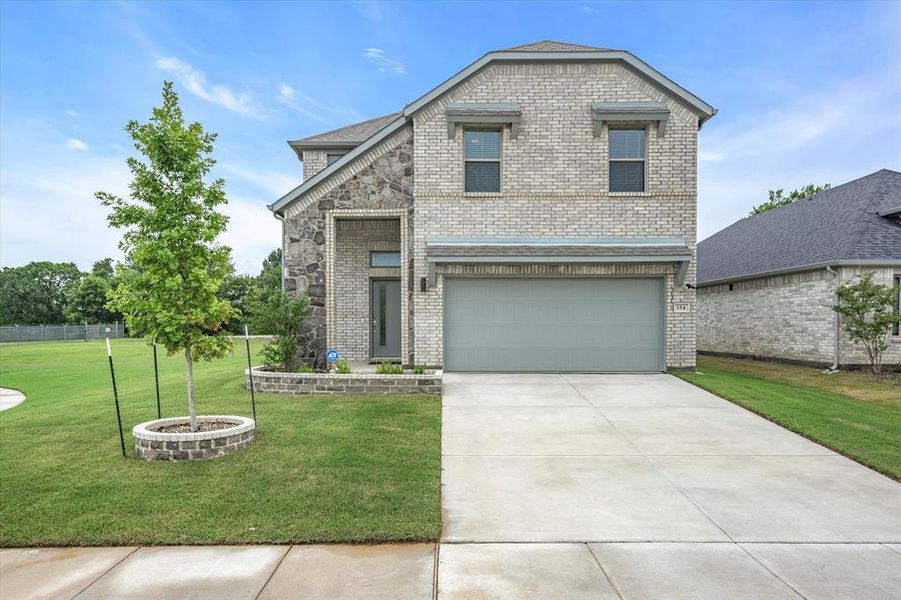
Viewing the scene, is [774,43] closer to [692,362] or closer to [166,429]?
[692,362]

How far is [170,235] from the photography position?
22.4 ft

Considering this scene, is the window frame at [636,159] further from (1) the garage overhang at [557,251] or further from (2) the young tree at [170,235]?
(2) the young tree at [170,235]

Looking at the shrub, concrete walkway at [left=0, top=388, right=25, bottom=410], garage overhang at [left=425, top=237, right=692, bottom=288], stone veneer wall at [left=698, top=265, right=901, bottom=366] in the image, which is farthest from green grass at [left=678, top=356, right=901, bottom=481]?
concrete walkway at [left=0, top=388, right=25, bottom=410]

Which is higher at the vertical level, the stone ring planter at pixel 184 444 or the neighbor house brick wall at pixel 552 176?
the neighbor house brick wall at pixel 552 176

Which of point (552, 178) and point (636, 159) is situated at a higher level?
point (636, 159)

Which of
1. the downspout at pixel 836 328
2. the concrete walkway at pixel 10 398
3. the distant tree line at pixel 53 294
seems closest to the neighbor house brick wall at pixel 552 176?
the downspout at pixel 836 328

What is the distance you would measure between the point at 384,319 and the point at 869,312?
43.6ft

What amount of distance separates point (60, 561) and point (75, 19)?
14390 mm

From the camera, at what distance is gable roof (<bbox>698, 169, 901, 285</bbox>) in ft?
50.6

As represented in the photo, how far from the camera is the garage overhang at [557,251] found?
526 inches

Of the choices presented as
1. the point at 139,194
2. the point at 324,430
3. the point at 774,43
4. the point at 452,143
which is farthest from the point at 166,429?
the point at 774,43

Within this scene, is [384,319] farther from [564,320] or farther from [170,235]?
[170,235]

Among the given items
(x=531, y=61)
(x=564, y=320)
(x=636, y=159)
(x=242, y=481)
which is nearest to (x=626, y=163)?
(x=636, y=159)

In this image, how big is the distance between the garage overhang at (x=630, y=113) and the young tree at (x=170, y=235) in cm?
990
